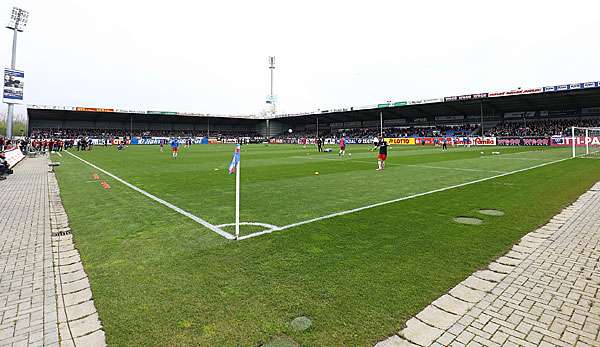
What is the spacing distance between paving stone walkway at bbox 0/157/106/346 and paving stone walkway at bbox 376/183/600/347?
3.52m

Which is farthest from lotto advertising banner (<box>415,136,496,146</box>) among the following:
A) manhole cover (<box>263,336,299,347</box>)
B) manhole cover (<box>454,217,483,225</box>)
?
manhole cover (<box>263,336,299,347</box>)

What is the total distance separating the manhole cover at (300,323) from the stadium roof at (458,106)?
202 ft

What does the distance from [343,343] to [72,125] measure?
104 metres

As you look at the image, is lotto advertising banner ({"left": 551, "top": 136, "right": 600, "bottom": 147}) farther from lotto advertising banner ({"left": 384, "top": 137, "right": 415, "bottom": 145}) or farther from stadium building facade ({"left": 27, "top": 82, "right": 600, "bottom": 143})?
lotto advertising banner ({"left": 384, "top": 137, "right": 415, "bottom": 145})

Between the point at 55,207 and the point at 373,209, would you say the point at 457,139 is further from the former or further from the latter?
the point at 55,207

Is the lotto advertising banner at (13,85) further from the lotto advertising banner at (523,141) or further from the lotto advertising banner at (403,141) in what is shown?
the lotto advertising banner at (523,141)

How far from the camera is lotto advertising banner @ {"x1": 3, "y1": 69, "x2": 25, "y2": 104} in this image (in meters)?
48.4

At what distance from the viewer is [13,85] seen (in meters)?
49.1

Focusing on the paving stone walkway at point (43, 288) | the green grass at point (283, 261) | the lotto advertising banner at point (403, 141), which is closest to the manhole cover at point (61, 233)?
the paving stone walkway at point (43, 288)

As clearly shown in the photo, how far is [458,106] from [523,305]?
248ft

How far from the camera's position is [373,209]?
9.12 metres

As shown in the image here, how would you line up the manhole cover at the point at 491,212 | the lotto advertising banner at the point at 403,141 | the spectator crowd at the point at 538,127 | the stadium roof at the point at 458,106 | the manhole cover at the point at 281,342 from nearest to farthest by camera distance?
the manhole cover at the point at 281,342, the manhole cover at the point at 491,212, the stadium roof at the point at 458,106, the spectator crowd at the point at 538,127, the lotto advertising banner at the point at 403,141

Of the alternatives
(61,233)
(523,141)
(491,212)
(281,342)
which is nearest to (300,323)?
(281,342)

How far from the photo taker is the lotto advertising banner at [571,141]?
1743 inches
